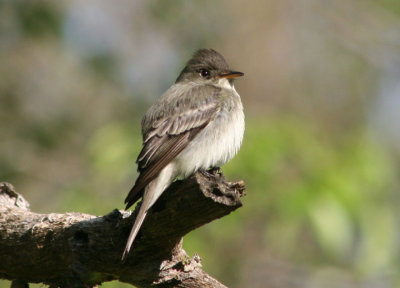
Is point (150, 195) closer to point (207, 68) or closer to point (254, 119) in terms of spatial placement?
point (207, 68)

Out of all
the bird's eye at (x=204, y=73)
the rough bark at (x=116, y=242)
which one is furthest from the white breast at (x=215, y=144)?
the rough bark at (x=116, y=242)

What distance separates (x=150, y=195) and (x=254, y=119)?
304cm

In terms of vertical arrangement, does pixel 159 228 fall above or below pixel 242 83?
below

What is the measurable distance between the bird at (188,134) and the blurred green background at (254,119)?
80 cm

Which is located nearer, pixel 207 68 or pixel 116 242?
pixel 116 242

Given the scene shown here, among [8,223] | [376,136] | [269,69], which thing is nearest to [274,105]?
[269,69]

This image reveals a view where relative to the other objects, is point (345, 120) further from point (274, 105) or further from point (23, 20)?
point (23, 20)

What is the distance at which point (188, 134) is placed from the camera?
5066 mm

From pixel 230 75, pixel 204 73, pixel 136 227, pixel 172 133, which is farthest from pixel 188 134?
pixel 136 227

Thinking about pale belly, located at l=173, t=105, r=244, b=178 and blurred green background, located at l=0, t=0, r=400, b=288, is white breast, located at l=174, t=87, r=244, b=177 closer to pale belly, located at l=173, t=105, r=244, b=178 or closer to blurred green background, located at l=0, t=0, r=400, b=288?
pale belly, located at l=173, t=105, r=244, b=178

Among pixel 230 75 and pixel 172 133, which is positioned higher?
pixel 230 75

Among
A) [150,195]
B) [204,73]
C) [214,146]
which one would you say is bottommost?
[150,195]

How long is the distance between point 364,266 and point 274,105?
473 centimetres

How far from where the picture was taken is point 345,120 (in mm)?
11883
